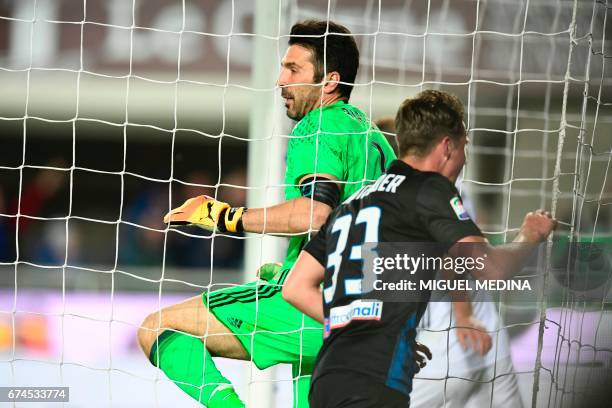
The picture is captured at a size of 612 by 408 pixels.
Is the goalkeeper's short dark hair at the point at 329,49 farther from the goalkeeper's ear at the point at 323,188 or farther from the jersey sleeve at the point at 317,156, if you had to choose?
the goalkeeper's ear at the point at 323,188

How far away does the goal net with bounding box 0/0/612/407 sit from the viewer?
3.15 meters

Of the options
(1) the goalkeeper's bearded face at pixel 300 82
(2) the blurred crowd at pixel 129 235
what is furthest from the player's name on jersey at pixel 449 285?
(2) the blurred crowd at pixel 129 235

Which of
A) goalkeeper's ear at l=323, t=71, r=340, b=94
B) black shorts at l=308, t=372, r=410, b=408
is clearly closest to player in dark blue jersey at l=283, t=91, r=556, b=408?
black shorts at l=308, t=372, r=410, b=408

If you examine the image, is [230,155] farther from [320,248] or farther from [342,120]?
[320,248]

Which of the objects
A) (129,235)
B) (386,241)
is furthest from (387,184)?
(129,235)

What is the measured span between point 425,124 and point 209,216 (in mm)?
731

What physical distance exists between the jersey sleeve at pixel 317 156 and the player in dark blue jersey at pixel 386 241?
0.96ft

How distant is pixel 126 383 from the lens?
190 inches

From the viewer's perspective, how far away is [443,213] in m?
2.28

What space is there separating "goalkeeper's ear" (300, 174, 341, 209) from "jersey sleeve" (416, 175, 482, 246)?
1.48ft

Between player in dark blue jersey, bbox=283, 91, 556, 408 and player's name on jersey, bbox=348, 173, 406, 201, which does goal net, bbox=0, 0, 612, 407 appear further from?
player's name on jersey, bbox=348, 173, 406, 201

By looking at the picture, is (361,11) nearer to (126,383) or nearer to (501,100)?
(501,100)

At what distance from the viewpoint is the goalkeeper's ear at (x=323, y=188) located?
271cm

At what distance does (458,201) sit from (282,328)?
78 centimetres
